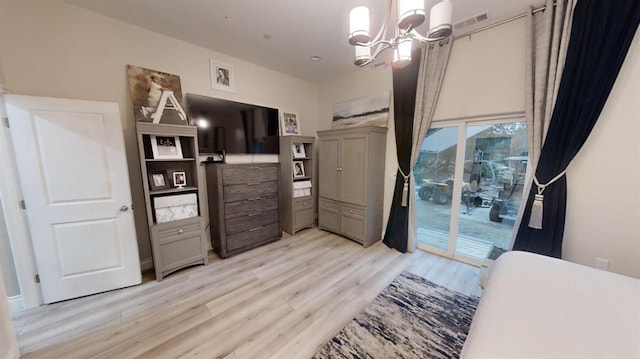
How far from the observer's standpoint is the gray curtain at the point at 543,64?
1.92 meters

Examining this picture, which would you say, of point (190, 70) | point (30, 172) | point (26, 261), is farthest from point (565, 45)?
point (26, 261)

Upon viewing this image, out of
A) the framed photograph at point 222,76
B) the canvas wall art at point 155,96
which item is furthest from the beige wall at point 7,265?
the framed photograph at point 222,76

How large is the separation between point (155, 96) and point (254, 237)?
213cm

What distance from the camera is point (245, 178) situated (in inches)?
116

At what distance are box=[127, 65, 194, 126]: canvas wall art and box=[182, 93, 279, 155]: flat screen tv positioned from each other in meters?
0.16

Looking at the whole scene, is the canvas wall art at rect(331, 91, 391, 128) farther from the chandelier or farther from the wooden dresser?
the chandelier

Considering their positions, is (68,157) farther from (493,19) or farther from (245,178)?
(493,19)

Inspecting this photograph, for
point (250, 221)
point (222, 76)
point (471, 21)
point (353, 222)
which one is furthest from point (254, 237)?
point (471, 21)

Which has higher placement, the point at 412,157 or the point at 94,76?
the point at 94,76

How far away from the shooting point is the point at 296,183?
3637mm

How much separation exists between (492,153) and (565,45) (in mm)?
1106

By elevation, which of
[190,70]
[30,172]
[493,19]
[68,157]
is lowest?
[30,172]

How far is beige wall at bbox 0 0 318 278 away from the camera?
1.89 m

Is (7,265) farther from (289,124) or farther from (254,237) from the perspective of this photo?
(289,124)
